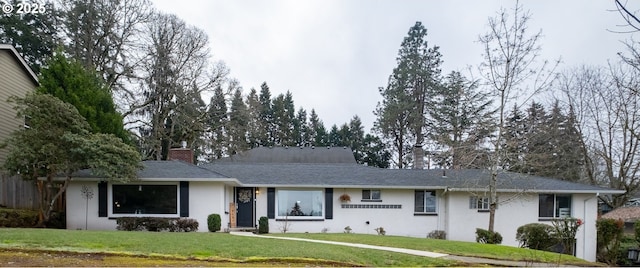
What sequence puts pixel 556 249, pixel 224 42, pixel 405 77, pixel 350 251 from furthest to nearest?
pixel 405 77 → pixel 224 42 → pixel 556 249 → pixel 350 251

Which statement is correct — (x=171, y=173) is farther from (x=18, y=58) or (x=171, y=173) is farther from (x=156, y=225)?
(x=18, y=58)

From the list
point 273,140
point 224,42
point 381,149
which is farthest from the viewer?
point 273,140

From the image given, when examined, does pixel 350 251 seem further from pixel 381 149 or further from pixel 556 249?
pixel 381 149

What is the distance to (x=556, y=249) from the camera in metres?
18.1

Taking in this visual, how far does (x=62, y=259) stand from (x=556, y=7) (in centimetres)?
896

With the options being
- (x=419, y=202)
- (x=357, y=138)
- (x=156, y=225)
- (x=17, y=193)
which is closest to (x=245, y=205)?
(x=156, y=225)

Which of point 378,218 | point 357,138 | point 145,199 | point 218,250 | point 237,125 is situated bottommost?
point 378,218

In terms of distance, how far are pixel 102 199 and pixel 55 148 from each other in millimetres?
3395

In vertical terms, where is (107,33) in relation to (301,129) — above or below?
above

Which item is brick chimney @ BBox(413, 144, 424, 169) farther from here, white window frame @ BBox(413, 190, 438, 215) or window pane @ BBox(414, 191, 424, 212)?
window pane @ BBox(414, 191, 424, 212)

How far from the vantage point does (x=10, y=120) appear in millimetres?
17594

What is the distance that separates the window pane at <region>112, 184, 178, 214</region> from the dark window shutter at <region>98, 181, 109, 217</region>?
0.33m

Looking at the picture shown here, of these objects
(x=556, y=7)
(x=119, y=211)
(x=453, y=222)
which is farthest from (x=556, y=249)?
(x=119, y=211)

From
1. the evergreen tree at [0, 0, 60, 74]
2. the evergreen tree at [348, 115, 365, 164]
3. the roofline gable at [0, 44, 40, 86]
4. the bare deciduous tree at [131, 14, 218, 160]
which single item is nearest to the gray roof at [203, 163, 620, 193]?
the bare deciduous tree at [131, 14, 218, 160]
